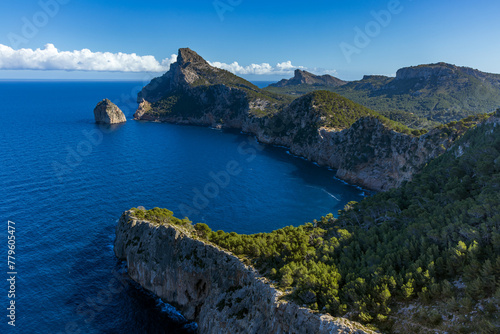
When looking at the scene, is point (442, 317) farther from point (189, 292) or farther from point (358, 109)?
point (358, 109)

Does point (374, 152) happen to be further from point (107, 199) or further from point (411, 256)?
point (107, 199)

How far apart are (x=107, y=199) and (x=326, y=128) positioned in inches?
3131

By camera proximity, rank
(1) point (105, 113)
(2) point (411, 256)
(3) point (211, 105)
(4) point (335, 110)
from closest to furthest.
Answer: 1. (2) point (411, 256)
2. (4) point (335, 110)
3. (1) point (105, 113)
4. (3) point (211, 105)

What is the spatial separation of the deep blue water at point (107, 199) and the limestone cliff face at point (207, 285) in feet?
9.39

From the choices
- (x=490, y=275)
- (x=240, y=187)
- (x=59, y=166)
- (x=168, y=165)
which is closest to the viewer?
(x=490, y=275)

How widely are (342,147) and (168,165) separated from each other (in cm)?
5982

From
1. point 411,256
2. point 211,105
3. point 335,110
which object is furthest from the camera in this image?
point 211,105

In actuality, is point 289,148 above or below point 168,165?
above

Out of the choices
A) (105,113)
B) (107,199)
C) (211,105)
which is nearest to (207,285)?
(107,199)

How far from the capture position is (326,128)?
359 ft

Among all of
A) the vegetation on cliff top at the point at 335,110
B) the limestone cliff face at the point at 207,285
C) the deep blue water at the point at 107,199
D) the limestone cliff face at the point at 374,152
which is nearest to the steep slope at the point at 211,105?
Result: the deep blue water at the point at 107,199

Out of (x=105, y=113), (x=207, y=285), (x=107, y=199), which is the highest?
(x=105, y=113)

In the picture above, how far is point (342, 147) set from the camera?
9869 centimetres

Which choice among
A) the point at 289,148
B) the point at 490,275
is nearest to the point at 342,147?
the point at 289,148
